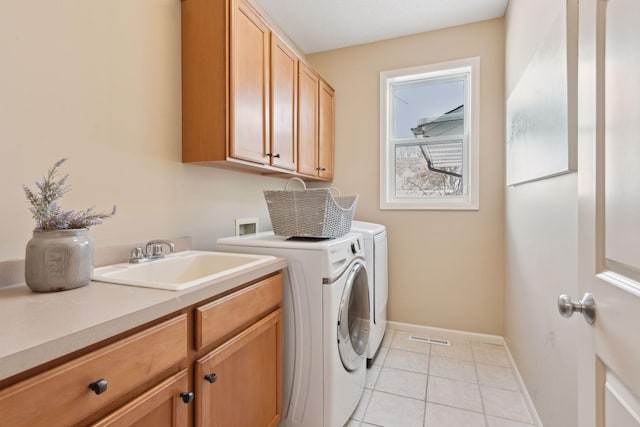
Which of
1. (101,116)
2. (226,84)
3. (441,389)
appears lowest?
(441,389)

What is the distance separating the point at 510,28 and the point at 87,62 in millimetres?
2568

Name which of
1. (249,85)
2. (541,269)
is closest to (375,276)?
(541,269)

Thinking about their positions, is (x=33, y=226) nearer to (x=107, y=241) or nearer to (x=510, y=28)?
(x=107, y=241)

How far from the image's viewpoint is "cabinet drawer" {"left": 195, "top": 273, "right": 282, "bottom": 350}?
3.06 ft

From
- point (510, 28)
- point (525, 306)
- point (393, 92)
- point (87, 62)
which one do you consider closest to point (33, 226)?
point (87, 62)

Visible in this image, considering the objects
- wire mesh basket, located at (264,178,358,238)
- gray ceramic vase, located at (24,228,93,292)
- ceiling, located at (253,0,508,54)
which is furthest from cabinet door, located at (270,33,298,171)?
gray ceramic vase, located at (24,228,93,292)

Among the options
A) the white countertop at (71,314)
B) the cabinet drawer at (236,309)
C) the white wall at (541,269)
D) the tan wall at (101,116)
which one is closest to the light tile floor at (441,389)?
the white wall at (541,269)

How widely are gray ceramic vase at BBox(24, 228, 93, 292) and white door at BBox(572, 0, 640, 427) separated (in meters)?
1.32

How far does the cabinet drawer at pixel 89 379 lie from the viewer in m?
0.52

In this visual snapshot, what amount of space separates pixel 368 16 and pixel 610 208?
2345 millimetres

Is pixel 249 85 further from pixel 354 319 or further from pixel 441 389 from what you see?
pixel 441 389

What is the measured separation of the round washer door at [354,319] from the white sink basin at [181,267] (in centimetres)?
47

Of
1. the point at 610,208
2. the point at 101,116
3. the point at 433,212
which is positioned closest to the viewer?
the point at 610,208

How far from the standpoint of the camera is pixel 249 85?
168 centimetres
